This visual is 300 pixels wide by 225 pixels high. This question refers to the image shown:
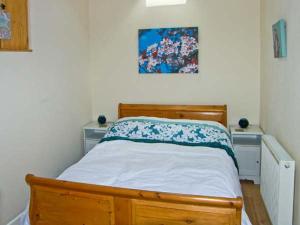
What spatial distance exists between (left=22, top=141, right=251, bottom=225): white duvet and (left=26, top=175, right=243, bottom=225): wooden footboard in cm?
20

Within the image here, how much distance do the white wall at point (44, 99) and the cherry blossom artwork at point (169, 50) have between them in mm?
767

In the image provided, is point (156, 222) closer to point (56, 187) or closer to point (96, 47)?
point (56, 187)

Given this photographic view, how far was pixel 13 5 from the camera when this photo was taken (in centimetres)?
250

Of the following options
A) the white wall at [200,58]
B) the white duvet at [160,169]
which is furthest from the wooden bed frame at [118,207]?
the white wall at [200,58]

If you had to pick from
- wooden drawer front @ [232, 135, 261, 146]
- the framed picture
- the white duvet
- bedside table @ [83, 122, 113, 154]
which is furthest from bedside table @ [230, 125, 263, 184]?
bedside table @ [83, 122, 113, 154]

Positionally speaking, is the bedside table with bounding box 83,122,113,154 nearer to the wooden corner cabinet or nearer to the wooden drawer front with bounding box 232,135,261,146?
the wooden corner cabinet

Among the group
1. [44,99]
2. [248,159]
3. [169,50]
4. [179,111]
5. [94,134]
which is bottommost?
[248,159]

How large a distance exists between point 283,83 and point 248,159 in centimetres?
120

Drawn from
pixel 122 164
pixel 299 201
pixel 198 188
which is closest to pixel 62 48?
pixel 122 164

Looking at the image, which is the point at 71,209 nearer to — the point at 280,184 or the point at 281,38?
the point at 280,184

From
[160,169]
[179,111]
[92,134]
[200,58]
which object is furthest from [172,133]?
[92,134]

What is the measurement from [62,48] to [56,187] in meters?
1.86

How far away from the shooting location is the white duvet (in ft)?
6.93

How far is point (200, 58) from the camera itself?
3.67m
